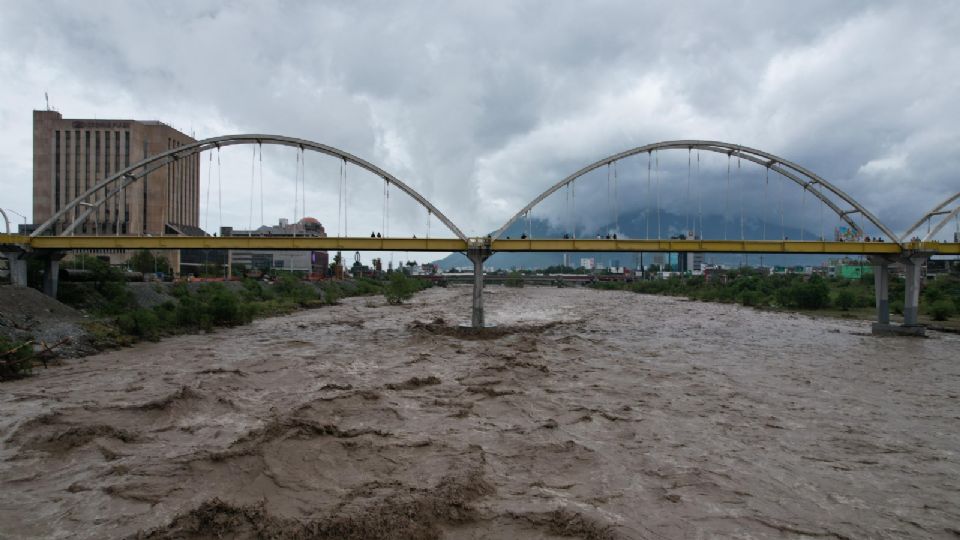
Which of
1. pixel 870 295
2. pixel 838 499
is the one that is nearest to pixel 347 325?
pixel 838 499

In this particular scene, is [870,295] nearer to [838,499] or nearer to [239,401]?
[838,499]

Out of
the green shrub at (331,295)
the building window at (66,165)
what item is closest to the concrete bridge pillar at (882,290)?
the green shrub at (331,295)

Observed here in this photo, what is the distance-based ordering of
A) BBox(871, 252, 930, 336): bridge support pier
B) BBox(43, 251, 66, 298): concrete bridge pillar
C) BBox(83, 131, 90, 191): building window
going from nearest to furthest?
BBox(43, 251, 66, 298): concrete bridge pillar, BBox(871, 252, 930, 336): bridge support pier, BBox(83, 131, 90, 191): building window

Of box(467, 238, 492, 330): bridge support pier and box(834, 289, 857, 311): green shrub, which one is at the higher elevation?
box(467, 238, 492, 330): bridge support pier

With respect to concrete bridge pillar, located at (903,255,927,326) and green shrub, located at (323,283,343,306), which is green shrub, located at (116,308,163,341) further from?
concrete bridge pillar, located at (903,255,927,326)

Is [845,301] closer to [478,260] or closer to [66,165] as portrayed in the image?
[478,260]

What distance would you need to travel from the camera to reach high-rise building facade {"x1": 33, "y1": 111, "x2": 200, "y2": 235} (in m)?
108

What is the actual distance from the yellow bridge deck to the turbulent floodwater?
1339cm

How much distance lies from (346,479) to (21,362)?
20.0 metres

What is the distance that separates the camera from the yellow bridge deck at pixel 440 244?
128 feet

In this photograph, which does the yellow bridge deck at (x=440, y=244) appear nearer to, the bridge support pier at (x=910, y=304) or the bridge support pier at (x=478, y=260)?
the bridge support pier at (x=478, y=260)

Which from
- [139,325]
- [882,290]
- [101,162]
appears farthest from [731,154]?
[101,162]

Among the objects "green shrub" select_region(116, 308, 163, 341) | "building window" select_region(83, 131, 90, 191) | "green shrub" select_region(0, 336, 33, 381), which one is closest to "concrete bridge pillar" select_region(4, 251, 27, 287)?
"green shrub" select_region(116, 308, 163, 341)

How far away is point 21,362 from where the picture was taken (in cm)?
2167
